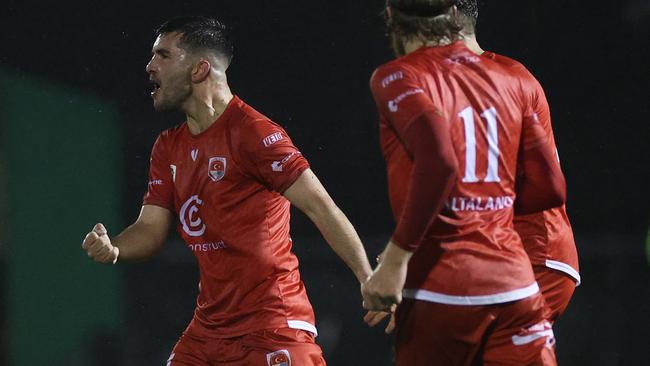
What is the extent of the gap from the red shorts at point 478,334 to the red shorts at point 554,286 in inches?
34.6

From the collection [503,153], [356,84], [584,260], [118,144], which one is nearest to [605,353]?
[584,260]

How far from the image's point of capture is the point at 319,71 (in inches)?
202

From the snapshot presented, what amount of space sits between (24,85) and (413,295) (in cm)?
332

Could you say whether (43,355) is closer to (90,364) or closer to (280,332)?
(90,364)

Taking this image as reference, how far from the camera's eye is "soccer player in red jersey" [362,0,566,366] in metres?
2.30

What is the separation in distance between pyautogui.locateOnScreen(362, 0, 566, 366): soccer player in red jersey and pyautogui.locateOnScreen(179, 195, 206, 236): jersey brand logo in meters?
1.21

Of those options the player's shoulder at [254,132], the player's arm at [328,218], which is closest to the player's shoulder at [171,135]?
the player's shoulder at [254,132]

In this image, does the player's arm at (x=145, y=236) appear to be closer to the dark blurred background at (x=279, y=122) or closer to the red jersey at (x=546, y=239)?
the red jersey at (x=546, y=239)

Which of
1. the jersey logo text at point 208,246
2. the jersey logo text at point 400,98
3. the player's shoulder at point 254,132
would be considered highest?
the jersey logo text at point 400,98

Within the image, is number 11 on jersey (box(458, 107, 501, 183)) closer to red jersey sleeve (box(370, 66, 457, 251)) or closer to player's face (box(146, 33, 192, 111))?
red jersey sleeve (box(370, 66, 457, 251))

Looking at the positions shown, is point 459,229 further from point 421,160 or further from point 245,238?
point 245,238

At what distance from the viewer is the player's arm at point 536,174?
2.48 metres

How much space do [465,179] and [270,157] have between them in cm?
116

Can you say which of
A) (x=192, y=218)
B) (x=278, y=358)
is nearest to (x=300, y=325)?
(x=278, y=358)
